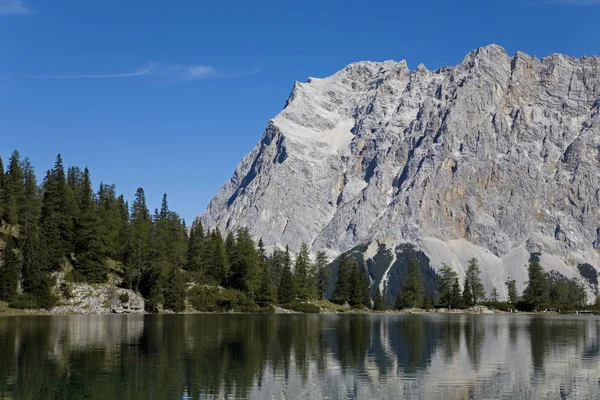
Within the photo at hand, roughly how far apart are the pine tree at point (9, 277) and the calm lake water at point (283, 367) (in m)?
46.7

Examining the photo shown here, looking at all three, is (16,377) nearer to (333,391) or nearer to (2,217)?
(333,391)

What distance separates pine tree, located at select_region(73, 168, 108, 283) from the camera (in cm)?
14175

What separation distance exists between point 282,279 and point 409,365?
14520 centimetres

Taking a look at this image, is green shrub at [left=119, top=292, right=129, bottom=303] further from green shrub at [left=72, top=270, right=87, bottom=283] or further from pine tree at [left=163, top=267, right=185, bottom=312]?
pine tree at [left=163, top=267, right=185, bottom=312]

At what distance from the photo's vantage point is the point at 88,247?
474 ft

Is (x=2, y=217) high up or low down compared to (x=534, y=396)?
up

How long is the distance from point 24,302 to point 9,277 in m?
5.36

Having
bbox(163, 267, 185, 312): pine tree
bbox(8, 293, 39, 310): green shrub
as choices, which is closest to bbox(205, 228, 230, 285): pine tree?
bbox(163, 267, 185, 312): pine tree

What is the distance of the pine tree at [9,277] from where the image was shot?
126438 mm

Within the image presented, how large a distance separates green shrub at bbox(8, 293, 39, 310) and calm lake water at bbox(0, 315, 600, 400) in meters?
46.6

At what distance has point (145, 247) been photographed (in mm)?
158625

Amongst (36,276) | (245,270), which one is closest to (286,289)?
(245,270)

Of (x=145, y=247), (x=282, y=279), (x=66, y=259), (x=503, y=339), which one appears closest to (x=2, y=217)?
(x=66, y=259)

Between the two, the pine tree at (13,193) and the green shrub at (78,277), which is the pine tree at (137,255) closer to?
the green shrub at (78,277)
